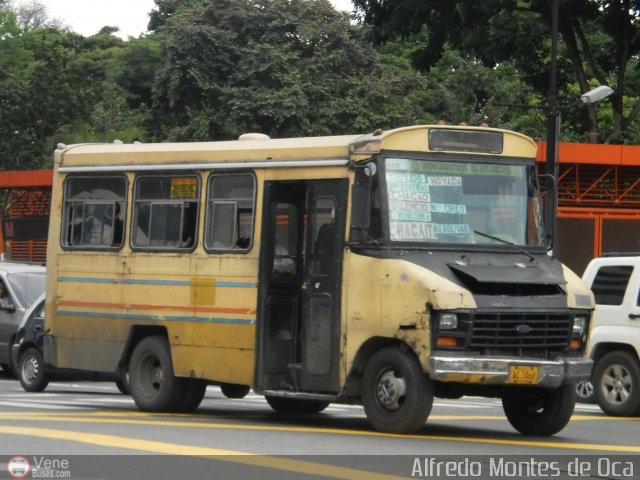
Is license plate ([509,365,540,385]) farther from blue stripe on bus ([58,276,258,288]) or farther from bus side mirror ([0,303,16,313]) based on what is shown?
bus side mirror ([0,303,16,313])

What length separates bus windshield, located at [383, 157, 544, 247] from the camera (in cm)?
1438

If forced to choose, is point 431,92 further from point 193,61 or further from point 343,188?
point 343,188

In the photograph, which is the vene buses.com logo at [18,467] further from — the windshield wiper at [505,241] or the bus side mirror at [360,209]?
the windshield wiper at [505,241]

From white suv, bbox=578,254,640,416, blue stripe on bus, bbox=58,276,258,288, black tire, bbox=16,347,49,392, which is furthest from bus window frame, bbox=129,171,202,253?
black tire, bbox=16,347,49,392

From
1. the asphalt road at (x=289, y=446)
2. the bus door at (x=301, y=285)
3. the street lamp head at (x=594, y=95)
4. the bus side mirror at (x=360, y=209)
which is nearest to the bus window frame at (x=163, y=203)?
the bus door at (x=301, y=285)

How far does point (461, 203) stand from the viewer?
14.7 m

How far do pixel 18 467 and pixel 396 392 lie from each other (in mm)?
4356

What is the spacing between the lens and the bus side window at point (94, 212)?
686 inches

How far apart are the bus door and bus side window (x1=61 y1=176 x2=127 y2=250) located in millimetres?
2518

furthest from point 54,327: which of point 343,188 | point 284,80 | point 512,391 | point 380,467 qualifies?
point 284,80

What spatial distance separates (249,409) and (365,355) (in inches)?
160

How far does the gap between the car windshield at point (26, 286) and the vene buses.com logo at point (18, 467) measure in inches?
580

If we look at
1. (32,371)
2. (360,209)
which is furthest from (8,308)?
(360,209)

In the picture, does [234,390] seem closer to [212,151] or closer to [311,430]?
[212,151]
